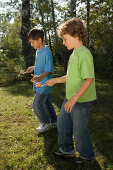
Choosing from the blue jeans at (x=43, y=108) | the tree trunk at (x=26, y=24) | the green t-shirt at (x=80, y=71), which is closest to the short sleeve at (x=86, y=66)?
the green t-shirt at (x=80, y=71)

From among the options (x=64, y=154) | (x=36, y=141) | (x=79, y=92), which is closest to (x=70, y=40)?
(x=79, y=92)

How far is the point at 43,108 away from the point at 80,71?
139 cm

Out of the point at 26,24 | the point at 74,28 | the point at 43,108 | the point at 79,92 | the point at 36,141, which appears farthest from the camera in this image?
the point at 26,24

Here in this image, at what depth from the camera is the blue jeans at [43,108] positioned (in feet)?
10.7

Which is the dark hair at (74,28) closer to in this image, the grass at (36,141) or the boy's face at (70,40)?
the boy's face at (70,40)

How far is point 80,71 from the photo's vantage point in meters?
2.13

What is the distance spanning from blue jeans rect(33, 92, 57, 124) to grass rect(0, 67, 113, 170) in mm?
229

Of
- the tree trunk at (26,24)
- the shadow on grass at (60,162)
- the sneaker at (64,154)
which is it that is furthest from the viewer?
the tree trunk at (26,24)

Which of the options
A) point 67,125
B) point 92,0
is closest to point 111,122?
point 67,125

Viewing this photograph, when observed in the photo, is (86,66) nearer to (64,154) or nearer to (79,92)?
(79,92)

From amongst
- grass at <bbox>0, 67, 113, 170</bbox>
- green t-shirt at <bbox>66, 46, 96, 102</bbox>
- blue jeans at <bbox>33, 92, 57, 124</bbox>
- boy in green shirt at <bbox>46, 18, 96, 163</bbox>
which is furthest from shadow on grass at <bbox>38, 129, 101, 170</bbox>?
green t-shirt at <bbox>66, 46, 96, 102</bbox>

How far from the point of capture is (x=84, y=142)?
2303 mm

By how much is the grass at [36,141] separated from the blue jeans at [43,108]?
0.23 metres

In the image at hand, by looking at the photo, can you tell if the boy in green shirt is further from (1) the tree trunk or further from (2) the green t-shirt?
(1) the tree trunk
